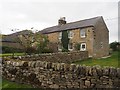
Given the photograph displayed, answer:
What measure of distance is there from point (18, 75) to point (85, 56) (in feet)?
80.5

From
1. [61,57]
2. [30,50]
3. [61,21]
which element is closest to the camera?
[61,57]

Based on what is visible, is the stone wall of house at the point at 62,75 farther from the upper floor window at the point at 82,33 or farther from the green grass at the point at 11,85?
the upper floor window at the point at 82,33

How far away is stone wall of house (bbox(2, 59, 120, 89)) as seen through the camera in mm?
8875

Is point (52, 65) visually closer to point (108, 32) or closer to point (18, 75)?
point (18, 75)

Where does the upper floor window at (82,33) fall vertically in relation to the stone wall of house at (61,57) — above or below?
above

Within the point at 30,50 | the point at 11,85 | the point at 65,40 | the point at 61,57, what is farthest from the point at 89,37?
the point at 11,85

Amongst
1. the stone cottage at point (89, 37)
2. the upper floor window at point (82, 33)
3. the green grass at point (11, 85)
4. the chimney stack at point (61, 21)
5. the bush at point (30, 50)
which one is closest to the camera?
the green grass at point (11, 85)

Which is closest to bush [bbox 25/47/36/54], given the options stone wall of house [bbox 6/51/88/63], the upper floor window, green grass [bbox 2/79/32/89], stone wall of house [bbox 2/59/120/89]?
stone wall of house [bbox 6/51/88/63]

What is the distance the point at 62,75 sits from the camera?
32.0ft

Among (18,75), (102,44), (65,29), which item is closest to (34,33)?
(65,29)

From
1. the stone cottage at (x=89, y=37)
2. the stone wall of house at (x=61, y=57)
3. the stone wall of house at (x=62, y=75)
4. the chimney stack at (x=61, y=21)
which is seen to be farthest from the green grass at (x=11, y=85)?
the chimney stack at (x=61, y=21)

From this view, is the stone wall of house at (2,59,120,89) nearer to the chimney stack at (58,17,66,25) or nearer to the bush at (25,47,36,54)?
the bush at (25,47,36,54)

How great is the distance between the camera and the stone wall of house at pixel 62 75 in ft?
29.1

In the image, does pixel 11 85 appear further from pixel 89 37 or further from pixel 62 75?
pixel 89 37
